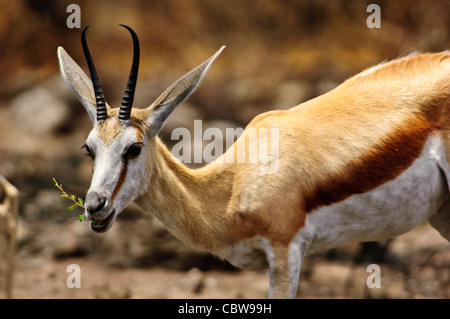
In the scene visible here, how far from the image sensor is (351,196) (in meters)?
5.76

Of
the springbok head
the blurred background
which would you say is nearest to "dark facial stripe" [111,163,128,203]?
the springbok head

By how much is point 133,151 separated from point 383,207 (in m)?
2.34

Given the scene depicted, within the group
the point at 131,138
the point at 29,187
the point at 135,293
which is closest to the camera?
the point at 131,138

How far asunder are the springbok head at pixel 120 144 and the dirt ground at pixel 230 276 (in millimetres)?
4900

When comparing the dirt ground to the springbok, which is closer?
the springbok

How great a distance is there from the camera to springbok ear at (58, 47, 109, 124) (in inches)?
227

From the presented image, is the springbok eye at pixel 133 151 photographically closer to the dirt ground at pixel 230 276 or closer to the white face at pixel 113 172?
the white face at pixel 113 172

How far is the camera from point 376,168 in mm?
Answer: 5773

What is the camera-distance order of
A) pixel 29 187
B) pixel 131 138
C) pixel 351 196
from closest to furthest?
pixel 131 138 → pixel 351 196 → pixel 29 187

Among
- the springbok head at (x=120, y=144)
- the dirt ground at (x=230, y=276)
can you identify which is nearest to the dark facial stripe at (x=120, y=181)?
the springbok head at (x=120, y=144)

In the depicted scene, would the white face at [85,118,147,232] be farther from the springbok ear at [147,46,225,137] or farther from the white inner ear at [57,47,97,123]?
the white inner ear at [57,47,97,123]

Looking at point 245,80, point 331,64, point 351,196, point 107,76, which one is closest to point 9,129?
point 107,76

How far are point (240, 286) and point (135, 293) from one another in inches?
68.0

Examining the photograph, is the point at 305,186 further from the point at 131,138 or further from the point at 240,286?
the point at 240,286
